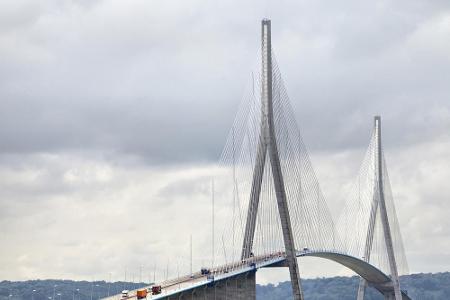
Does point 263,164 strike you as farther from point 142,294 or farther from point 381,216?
point 381,216

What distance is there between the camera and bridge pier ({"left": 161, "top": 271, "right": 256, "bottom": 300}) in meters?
89.7

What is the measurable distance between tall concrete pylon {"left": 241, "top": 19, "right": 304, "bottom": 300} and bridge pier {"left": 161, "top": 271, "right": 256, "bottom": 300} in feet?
6.88

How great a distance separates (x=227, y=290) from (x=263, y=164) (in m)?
10.5

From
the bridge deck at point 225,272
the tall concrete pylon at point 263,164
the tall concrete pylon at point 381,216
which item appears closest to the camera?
the bridge deck at point 225,272

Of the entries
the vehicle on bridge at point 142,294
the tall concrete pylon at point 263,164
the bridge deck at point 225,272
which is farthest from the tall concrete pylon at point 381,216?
the vehicle on bridge at point 142,294

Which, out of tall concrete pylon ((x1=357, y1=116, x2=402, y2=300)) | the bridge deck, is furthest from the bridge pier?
tall concrete pylon ((x1=357, y1=116, x2=402, y2=300))

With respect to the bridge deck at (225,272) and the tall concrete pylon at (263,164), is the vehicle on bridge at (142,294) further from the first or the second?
the tall concrete pylon at (263,164)

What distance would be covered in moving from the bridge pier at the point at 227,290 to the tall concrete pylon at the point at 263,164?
2.10 meters

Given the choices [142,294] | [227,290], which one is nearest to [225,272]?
[227,290]

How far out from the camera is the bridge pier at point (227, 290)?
89719 millimetres

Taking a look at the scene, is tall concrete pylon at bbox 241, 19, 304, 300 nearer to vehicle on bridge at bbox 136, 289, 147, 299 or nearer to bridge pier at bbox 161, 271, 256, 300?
bridge pier at bbox 161, 271, 256, 300

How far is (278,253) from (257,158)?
31.1ft

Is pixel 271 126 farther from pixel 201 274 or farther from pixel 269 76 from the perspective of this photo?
pixel 201 274

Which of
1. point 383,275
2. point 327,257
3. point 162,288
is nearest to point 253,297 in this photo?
point 162,288
